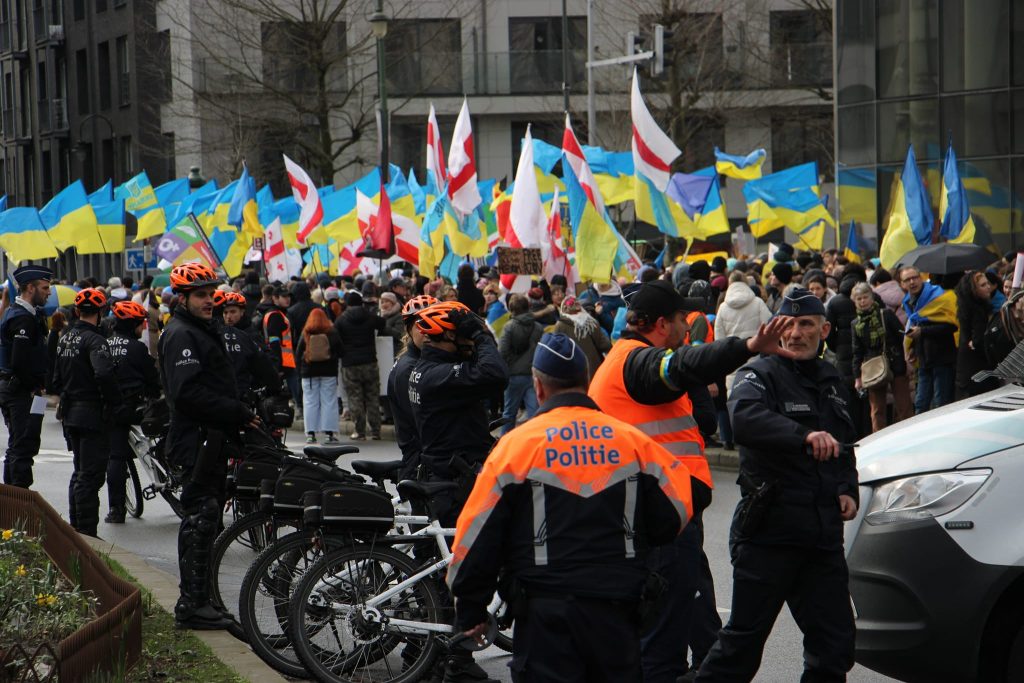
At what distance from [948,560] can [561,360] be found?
6.25ft

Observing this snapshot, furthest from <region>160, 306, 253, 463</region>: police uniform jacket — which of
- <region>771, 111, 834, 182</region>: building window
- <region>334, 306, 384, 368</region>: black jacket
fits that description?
<region>771, 111, 834, 182</region>: building window

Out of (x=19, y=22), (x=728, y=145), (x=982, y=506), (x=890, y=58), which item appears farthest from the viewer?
(x=19, y=22)

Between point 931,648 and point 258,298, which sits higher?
point 258,298

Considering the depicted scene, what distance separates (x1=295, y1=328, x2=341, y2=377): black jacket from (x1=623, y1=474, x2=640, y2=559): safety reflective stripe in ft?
43.1

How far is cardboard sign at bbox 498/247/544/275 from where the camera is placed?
18375 millimetres

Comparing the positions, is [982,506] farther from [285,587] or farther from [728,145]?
[728,145]

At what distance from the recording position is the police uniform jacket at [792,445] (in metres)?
5.62

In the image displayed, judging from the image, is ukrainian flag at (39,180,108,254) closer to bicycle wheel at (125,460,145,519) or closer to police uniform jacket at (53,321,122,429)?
bicycle wheel at (125,460,145,519)

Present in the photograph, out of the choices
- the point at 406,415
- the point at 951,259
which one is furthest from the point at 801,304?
the point at 951,259

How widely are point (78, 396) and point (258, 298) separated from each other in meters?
9.78

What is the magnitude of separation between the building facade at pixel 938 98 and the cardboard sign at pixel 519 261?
11578 millimetres

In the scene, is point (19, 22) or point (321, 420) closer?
point (321, 420)

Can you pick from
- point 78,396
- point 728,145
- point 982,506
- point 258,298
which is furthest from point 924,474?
point 728,145

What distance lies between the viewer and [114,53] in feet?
184
